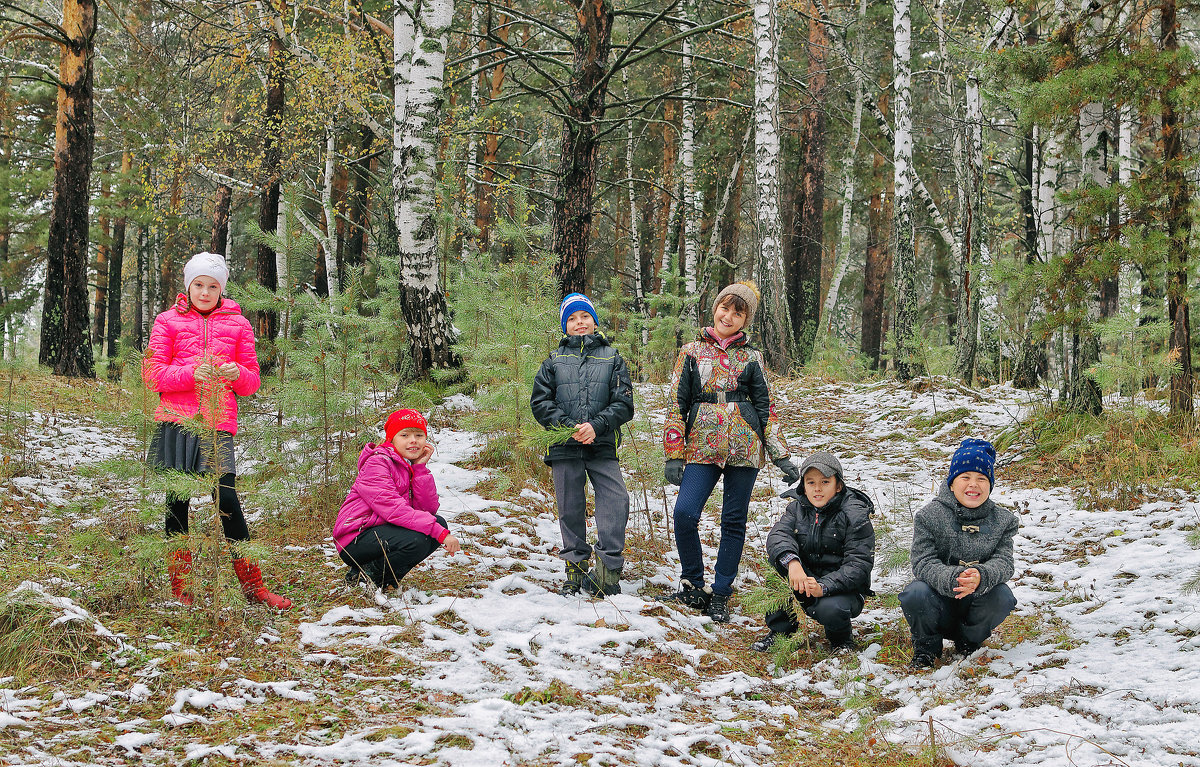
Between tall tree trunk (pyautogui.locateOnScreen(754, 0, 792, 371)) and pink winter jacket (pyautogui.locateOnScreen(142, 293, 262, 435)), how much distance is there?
8.90 metres

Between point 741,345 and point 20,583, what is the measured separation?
13.5ft

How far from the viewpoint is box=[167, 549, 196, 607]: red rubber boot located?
3.87 m

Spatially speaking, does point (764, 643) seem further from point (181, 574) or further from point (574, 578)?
point (181, 574)

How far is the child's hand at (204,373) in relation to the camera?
3.80 metres

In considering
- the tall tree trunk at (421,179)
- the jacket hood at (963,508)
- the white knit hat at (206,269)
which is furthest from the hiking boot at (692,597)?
the tall tree trunk at (421,179)

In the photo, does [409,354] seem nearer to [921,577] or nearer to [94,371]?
[921,577]

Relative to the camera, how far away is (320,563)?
4945 mm

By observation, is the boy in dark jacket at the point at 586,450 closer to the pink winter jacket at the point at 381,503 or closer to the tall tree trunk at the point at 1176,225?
the pink winter jacket at the point at 381,503

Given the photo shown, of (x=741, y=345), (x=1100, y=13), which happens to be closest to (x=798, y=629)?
(x=741, y=345)

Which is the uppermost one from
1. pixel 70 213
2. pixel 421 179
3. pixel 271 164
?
pixel 271 164

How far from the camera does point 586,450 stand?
4.78m

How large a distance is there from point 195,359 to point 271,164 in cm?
1212

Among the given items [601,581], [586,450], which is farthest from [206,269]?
[601,581]

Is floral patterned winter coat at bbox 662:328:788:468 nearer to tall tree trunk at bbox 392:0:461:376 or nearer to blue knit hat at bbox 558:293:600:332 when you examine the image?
blue knit hat at bbox 558:293:600:332
